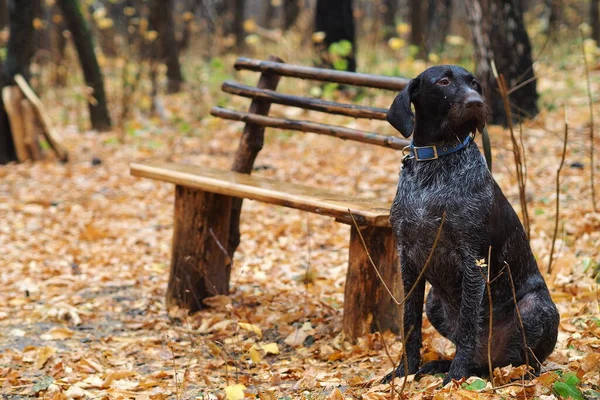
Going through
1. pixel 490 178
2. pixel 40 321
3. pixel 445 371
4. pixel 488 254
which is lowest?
pixel 40 321

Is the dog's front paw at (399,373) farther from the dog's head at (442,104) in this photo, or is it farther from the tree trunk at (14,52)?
the tree trunk at (14,52)

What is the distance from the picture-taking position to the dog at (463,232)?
11.2 ft

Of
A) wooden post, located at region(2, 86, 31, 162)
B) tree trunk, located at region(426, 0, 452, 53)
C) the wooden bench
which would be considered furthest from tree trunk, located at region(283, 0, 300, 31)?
the wooden bench

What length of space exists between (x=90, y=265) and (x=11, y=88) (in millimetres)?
4495

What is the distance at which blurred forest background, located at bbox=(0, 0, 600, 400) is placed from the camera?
4094 millimetres

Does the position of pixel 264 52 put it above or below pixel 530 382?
above

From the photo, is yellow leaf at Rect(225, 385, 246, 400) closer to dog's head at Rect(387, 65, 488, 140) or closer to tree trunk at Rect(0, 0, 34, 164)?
dog's head at Rect(387, 65, 488, 140)

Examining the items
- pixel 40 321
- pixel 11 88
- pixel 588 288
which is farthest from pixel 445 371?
pixel 11 88

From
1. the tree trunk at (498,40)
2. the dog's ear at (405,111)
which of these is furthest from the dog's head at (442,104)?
the tree trunk at (498,40)

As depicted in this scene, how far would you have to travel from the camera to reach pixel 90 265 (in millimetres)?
6547

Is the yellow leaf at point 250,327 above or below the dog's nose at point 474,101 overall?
below

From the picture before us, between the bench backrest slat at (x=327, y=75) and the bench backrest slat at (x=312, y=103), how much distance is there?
0.51 feet

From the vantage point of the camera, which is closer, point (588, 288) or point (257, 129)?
A: point (588, 288)

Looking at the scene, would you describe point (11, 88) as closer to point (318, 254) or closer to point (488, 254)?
point (318, 254)
